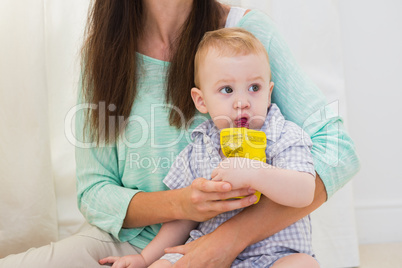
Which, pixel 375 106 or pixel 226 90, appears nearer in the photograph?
pixel 226 90

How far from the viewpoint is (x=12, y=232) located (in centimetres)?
181

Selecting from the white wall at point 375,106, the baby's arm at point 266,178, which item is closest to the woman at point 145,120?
the baby's arm at point 266,178

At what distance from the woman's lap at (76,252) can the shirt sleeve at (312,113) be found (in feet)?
1.85

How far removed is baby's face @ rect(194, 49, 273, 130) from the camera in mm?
1175

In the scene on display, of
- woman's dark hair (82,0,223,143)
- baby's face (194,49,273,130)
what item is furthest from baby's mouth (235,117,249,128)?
woman's dark hair (82,0,223,143)

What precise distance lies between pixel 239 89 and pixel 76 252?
1.94ft

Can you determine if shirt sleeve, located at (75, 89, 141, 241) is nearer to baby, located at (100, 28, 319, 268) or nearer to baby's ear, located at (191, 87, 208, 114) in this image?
baby, located at (100, 28, 319, 268)

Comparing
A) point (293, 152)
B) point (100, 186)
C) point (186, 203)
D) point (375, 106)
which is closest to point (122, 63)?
point (100, 186)

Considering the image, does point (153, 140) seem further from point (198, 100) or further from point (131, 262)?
point (131, 262)

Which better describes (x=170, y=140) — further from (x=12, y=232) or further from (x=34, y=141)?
(x=12, y=232)

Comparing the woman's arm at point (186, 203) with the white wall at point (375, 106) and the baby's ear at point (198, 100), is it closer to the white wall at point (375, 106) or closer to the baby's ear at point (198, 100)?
the baby's ear at point (198, 100)

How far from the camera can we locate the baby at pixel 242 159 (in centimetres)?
105

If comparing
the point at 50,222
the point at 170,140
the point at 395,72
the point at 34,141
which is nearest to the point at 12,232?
the point at 50,222

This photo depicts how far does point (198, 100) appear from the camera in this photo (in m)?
1.30
